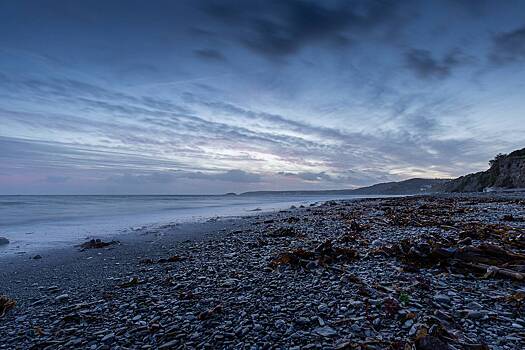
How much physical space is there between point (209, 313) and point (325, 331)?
5.35 ft

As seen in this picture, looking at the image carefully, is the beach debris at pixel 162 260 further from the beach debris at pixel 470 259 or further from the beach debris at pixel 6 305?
the beach debris at pixel 470 259

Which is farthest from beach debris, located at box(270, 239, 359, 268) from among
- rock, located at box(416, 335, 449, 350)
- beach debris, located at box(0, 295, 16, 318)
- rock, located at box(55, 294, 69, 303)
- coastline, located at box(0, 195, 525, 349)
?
beach debris, located at box(0, 295, 16, 318)

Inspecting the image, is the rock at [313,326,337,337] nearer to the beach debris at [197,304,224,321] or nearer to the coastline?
the coastline

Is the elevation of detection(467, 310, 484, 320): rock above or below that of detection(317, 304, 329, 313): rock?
above

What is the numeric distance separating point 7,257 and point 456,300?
40.0 ft

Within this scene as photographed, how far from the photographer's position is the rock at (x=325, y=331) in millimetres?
3314

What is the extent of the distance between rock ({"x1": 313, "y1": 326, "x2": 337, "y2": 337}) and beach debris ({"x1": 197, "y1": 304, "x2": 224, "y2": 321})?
1.47 meters

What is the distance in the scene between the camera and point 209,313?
13.5 ft

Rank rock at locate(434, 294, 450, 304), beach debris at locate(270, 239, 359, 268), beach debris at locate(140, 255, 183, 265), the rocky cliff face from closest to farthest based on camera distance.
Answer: rock at locate(434, 294, 450, 304) < beach debris at locate(270, 239, 359, 268) < beach debris at locate(140, 255, 183, 265) < the rocky cliff face

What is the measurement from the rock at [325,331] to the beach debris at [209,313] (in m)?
1.47

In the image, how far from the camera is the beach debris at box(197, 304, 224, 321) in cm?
406

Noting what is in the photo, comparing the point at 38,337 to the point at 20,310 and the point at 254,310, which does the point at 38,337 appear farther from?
the point at 254,310

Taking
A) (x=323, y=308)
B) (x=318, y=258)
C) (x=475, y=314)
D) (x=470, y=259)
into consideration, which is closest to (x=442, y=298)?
(x=475, y=314)

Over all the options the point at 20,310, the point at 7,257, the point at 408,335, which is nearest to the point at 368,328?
the point at 408,335
